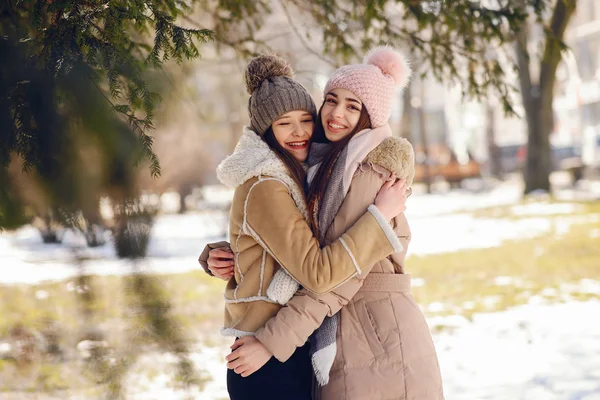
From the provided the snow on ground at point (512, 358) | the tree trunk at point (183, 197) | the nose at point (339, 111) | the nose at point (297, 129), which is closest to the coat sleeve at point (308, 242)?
the nose at point (297, 129)

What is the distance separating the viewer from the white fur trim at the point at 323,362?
2.11 m

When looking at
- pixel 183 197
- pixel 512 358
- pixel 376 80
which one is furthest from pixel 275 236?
pixel 183 197

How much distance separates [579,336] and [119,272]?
487 cm

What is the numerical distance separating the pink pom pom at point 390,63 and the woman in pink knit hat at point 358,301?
2 centimetres

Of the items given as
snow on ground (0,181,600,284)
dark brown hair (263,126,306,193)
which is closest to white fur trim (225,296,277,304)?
dark brown hair (263,126,306,193)

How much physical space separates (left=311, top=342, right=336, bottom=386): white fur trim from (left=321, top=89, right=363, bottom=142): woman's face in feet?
2.20

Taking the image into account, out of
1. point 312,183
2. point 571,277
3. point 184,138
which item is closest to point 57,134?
point 312,183

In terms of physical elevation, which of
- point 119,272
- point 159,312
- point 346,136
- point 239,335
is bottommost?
point 239,335

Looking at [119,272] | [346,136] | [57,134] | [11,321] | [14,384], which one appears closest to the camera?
[57,134]

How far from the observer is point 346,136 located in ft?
7.38

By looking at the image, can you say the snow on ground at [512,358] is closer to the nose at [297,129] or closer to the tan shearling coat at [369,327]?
the tan shearling coat at [369,327]

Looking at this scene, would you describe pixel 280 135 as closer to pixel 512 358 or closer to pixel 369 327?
pixel 369 327

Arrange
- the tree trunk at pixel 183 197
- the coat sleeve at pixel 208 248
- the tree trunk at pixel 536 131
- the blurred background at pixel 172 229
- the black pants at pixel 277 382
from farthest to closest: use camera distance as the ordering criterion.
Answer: the tree trunk at pixel 183 197 → the tree trunk at pixel 536 131 → the coat sleeve at pixel 208 248 → the black pants at pixel 277 382 → the blurred background at pixel 172 229

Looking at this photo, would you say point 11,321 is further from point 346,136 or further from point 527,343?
point 346,136
